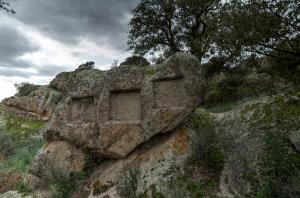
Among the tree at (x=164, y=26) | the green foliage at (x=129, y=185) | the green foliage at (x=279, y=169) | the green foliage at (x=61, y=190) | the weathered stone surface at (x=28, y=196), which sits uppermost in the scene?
the tree at (x=164, y=26)

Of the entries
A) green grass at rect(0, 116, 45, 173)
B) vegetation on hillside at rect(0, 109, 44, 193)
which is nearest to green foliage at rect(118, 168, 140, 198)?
vegetation on hillside at rect(0, 109, 44, 193)

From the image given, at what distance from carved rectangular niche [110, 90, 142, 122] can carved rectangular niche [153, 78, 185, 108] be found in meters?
0.56

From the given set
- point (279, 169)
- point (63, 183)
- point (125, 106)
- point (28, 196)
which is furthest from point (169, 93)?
point (28, 196)

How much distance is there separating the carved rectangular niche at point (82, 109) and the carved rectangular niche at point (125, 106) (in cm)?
83

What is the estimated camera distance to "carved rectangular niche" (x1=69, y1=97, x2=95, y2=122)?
33.4 feet

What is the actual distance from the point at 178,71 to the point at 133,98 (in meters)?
1.50

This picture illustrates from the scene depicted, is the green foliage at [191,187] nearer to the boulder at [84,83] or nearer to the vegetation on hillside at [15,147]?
the boulder at [84,83]

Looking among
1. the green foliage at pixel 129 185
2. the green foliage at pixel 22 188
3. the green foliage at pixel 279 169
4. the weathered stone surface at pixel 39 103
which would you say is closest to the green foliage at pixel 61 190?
the green foliage at pixel 22 188

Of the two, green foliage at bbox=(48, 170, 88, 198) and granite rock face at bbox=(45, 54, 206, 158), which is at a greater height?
→ granite rock face at bbox=(45, 54, 206, 158)

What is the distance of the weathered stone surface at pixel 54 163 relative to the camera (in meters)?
9.95

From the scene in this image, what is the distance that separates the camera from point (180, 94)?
8.98 meters

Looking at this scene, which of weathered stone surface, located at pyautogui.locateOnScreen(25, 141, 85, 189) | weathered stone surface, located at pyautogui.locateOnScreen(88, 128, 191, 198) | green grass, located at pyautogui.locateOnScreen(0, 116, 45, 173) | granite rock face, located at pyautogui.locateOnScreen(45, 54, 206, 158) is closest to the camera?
weathered stone surface, located at pyautogui.locateOnScreen(88, 128, 191, 198)

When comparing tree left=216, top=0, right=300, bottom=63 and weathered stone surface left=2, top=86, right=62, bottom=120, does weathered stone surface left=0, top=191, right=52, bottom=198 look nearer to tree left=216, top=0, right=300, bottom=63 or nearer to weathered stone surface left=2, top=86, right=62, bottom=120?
tree left=216, top=0, right=300, bottom=63

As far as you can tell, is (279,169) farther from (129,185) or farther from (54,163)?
(54,163)
